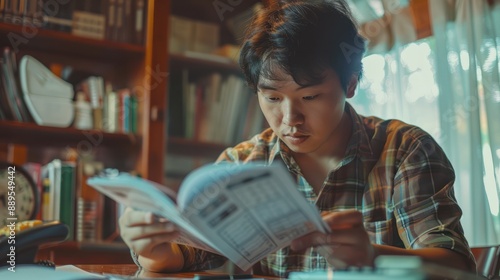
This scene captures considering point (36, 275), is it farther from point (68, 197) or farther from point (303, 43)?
point (68, 197)

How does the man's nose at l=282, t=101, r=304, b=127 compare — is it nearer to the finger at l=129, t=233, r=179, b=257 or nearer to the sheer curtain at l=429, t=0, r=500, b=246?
the finger at l=129, t=233, r=179, b=257

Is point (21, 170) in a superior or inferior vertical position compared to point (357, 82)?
inferior

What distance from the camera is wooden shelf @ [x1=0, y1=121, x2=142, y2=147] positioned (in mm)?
1938

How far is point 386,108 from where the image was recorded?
6.70 ft

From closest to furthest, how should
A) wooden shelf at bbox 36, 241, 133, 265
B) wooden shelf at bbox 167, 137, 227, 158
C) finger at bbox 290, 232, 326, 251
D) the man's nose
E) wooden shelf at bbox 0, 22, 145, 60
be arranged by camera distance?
finger at bbox 290, 232, 326, 251 → the man's nose → wooden shelf at bbox 36, 241, 133, 265 → wooden shelf at bbox 0, 22, 145, 60 → wooden shelf at bbox 167, 137, 227, 158

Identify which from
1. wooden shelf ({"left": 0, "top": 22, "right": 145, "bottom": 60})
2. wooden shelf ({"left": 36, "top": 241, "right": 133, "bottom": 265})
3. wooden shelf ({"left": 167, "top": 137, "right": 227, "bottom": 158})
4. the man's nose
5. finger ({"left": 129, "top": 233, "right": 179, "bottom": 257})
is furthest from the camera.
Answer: wooden shelf ({"left": 167, "top": 137, "right": 227, "bottom": 158})

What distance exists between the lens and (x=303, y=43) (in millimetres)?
1079

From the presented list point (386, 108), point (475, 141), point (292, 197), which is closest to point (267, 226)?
point (292, 197)

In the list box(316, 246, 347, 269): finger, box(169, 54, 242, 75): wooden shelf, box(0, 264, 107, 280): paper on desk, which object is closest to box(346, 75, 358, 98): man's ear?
box(316, 246, 347, 269): finger

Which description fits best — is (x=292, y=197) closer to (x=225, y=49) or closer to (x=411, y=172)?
(x=411, y=172)

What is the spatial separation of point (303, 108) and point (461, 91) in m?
0.90

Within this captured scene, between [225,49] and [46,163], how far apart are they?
2.76 feet

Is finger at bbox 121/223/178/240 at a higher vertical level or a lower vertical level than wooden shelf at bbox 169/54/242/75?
lower

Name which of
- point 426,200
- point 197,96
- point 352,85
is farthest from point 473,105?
point 197,96
